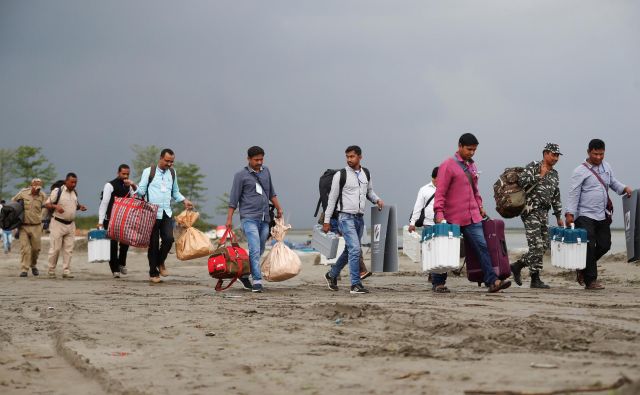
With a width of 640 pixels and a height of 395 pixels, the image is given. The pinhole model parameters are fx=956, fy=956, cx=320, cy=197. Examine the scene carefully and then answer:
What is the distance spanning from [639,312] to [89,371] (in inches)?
204

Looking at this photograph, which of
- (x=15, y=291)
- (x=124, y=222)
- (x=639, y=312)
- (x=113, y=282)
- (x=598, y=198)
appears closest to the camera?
(x=639, y=312)

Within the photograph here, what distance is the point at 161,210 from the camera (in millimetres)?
15602

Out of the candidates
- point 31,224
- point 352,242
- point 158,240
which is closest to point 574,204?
point 352,242

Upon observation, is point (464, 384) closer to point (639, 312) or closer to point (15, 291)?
point (639, 312)

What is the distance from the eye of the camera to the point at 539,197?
42.2ft

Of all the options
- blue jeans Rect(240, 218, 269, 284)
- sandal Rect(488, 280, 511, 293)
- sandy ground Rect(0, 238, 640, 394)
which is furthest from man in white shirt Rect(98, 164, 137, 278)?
sandal Rect(488, 280, 511, 293)

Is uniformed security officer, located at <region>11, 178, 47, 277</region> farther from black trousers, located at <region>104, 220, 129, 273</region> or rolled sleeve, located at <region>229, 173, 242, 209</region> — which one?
rolled sleeve, located at <region>229, 173, 242, 209</region>

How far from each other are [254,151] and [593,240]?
4.83 metres

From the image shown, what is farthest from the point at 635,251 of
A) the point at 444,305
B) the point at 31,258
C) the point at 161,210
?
the point at 31,258

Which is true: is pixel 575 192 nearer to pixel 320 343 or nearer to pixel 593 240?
pixel 593 240

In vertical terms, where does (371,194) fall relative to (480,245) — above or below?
above

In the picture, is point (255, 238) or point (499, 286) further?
point (255, 238)

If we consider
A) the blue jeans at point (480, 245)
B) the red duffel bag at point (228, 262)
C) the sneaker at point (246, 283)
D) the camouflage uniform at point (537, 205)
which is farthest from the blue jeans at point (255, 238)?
the camouflage uniform at point (537, 205)

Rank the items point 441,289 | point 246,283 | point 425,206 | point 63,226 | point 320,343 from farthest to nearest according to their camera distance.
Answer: point 63,226
point 425,206
point 246,283
point 441,289
point 320,343
